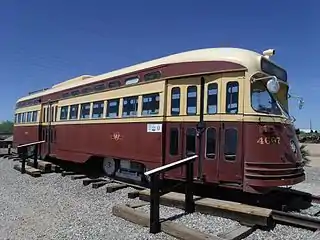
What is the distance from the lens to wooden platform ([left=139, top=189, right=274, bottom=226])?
644 cm

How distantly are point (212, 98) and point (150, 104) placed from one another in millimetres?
1938

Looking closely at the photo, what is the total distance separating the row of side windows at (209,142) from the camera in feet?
25.2

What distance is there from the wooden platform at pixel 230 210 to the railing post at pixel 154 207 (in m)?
1.10

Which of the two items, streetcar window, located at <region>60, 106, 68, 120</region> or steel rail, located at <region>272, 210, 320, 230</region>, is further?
streetcar window, located at <region>60, 106, 68, 120</region>

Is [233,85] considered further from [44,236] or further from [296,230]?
[44,236]

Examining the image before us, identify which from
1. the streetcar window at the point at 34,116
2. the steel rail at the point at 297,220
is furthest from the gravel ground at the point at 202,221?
the streetcar window at the point at 34,116

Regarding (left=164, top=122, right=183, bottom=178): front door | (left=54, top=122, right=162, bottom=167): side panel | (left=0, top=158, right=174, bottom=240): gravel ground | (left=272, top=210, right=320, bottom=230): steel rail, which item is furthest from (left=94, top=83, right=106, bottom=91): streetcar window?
(left=272, top=210, right=320, bottom=230): steel rail

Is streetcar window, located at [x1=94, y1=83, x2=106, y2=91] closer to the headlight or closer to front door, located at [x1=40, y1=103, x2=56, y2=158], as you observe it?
front door, located at [x1=40, y1=103, x2=56, y2=158]

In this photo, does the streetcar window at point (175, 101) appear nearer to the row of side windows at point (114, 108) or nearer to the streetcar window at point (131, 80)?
the row of side windows at point (114, 108)

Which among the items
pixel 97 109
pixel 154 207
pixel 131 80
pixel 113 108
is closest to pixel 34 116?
pixel 97 109

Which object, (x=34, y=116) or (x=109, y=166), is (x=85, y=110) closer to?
(x=109, y=166)

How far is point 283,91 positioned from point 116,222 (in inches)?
184

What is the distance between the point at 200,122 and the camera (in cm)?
819

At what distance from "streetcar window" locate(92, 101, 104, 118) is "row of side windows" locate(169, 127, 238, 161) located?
3.63 m
